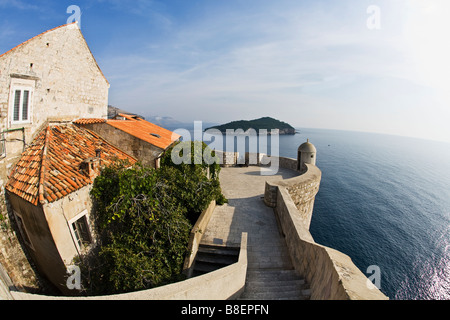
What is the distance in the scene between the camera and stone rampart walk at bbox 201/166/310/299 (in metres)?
6.20

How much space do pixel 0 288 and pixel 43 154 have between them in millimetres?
3866

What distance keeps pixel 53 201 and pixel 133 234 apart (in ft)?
7.91

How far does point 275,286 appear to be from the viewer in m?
5.95

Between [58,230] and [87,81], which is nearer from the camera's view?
[58,230]

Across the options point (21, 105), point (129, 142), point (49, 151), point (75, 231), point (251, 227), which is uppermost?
point (21, 105)

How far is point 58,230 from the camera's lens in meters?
5.79

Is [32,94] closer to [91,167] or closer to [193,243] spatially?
[91,167]

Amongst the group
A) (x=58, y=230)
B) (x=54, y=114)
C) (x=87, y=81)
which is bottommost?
(x=58, y=230)

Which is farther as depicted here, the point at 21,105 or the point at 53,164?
the point at 21,105

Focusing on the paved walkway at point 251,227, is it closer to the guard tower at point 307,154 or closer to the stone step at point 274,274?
the stone step at point 274,274

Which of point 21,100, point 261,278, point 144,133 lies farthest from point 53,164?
point 261,278
